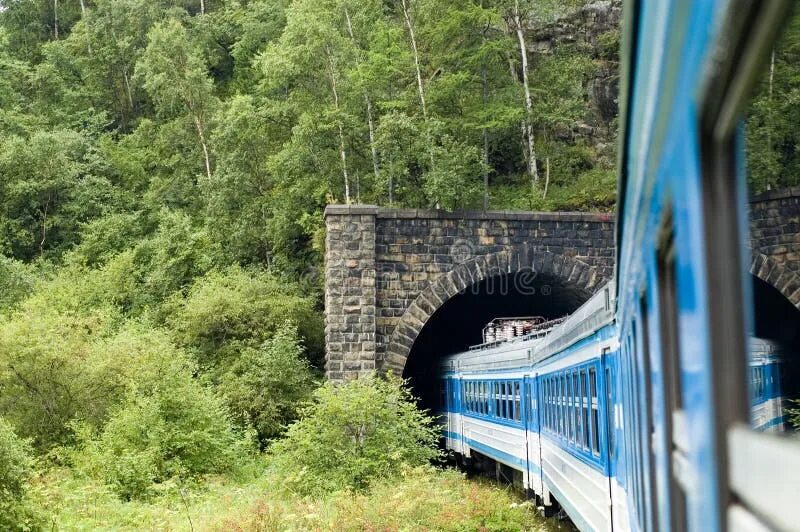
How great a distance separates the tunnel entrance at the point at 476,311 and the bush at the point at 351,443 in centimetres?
624

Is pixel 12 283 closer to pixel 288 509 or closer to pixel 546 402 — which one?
pixel 288 509

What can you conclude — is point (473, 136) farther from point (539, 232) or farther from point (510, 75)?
point (539, 232)

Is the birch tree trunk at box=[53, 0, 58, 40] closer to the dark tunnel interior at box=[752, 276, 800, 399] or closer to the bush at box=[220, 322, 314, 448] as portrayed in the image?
the bush at box=[220, 322, 314, 448]

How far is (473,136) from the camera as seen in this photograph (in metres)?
32.2

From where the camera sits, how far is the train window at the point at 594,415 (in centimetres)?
714

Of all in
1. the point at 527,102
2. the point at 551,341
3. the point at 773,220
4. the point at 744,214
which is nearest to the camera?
the point at 744,214

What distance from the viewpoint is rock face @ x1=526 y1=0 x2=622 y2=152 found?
37.2 metres

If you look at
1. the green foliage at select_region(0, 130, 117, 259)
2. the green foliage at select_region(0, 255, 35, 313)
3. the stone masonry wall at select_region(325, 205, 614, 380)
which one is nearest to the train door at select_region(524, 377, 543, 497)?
the stone masonry wall at select_region(325, 205, 614, 380)

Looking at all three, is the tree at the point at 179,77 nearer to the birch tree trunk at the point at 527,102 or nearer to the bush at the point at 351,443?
the birch tree trunk at the point at 527,102

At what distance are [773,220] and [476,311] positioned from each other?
30143 millimetres

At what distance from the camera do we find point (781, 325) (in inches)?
46.3

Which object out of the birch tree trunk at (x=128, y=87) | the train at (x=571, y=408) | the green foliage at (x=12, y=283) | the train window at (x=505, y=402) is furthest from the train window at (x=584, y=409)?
the birch tree trunk at (x=128, y=87)

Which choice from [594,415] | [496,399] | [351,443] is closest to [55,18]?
[351,443]

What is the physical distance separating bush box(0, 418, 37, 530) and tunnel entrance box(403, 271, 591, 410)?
13237 millimetres
